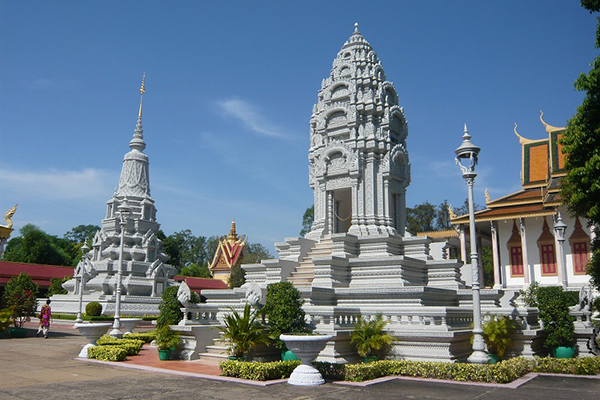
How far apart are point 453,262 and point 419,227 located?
5019cm

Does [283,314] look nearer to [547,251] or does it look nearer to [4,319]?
[4,319]

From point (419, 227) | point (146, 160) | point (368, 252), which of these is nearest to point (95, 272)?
point (146, 160)

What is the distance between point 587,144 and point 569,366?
294 inches

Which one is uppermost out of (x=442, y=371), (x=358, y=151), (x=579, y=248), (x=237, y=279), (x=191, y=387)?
(x=358, y=151)

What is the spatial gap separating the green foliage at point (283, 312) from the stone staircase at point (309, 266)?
23.0 feet

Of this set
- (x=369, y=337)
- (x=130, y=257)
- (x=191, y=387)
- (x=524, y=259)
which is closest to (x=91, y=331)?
(x=191, y=387)

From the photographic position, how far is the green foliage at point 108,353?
1452 cm

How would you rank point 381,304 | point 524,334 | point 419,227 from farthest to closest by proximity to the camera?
1. point 419,227
2. point 381,304
3. point 524,334

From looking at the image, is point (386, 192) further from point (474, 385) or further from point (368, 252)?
point (474, 385)

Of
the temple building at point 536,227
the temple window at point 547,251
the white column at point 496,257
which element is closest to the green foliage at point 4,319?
the temple building at point 536,227

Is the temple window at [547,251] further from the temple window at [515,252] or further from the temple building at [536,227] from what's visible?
the temple window at [515,252]

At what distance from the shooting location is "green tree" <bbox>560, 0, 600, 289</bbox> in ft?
51.4

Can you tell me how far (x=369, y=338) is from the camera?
13.4m

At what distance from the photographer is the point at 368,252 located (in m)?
21.2
